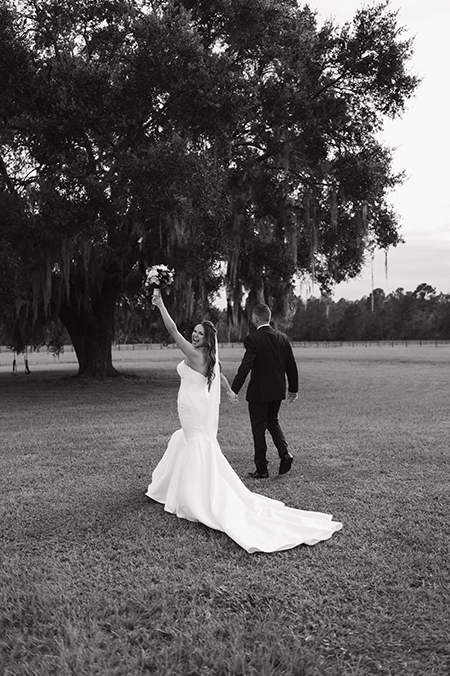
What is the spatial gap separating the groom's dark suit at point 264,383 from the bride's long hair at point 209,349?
1.08 metres

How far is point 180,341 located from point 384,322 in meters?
105

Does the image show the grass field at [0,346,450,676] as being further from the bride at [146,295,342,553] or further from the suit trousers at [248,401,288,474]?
the suit trousers at [248,401,288,474]

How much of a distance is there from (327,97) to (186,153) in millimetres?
4996

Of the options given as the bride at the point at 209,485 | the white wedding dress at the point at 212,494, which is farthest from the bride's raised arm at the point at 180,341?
the white wedding dress at the point at 212,494

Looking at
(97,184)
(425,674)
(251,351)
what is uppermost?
(97,184)

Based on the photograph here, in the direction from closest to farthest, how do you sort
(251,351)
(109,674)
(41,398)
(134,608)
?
(109,674) → (134,608) → (251,351) → (41,398)

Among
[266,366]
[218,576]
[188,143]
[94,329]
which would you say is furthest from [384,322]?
[218,576]

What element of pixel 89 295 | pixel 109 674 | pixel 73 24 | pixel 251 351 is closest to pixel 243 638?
pixel 109 674

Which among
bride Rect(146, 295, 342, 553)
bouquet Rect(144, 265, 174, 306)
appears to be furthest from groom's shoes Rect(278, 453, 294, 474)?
bouquet Rect(144, 265, 174, 306)

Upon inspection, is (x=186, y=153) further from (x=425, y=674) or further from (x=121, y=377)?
(x=425, y=674)

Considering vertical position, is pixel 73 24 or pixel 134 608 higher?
pixel 73 24

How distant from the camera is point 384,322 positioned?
107 metres

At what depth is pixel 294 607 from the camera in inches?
136

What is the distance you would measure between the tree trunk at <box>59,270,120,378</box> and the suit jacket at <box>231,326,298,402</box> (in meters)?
12.9
